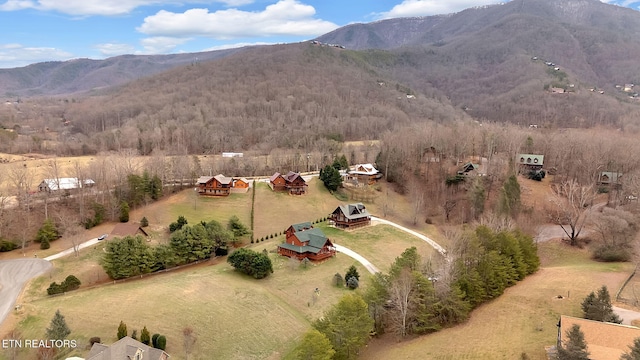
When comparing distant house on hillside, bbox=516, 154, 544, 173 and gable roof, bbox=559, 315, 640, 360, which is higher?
distant house on hillside, bbox=516, 154, 544, 173

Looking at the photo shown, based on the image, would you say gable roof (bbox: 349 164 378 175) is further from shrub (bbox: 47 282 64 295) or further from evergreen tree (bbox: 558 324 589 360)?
evergreen tree (bbox: 558 324 589 360)

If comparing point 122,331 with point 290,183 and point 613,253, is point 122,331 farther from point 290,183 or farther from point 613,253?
point 613,253

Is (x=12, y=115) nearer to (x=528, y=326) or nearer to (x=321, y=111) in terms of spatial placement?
(x=321, y=111)

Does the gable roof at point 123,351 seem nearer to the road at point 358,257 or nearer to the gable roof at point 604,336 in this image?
the road at point 358,257

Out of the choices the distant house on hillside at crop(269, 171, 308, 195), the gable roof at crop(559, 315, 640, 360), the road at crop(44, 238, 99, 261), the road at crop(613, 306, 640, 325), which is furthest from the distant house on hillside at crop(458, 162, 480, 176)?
the road at crop(44, 238, 99, 261)

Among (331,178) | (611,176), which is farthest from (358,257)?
(611,176)

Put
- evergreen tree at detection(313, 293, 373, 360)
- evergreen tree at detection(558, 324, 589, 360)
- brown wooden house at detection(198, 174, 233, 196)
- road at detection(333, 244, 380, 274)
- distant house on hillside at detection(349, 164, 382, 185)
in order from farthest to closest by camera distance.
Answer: distant house on hillside at detection(349, 164, 382, 185), brown wooden house at detection(198, 174, 233, 196), road at detection(333, 244, 380, 274), evergreen tree at detection(313, 293, 373, 360), evergreen tree at detection(558, 324, 589, 360)

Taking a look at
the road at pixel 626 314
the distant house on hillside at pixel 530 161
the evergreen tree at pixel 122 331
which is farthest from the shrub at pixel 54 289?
the distant house on hillside at pixel 530 161

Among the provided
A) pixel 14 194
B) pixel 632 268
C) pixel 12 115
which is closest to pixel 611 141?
pixel 632 268
